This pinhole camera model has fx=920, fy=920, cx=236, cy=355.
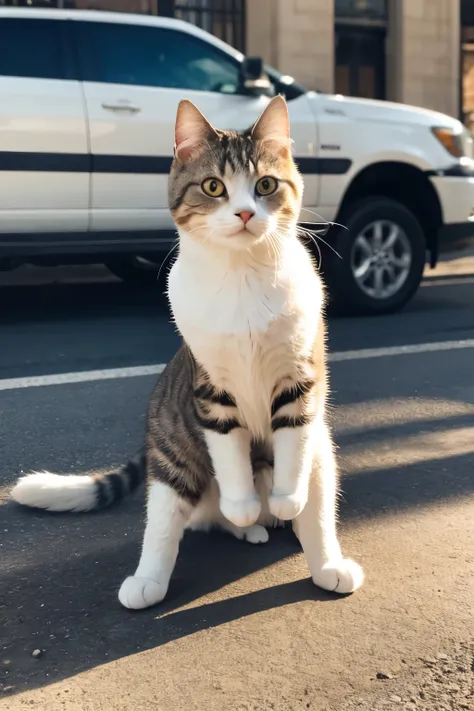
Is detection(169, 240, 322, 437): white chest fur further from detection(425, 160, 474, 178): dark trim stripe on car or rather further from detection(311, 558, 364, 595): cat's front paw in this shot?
detection(425, 160, 474, 178): dark trim stripe on car

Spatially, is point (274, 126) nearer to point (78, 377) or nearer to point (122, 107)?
A: point (78, 377)

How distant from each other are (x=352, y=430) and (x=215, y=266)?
1.84 m

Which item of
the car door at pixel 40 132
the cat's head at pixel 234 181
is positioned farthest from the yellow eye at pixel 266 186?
the car door at pixel 40 132

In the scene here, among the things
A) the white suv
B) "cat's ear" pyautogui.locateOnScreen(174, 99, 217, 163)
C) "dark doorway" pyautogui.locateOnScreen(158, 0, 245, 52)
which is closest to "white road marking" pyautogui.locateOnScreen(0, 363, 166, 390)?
the white suv

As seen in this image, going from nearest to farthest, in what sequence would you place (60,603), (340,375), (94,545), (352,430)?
(60,603) < (94,545) < (352,430) < (340,375)

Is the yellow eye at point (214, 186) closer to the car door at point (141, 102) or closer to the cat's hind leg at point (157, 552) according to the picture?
the cat's hind leg at point (157, 552)

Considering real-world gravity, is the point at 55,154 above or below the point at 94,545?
above

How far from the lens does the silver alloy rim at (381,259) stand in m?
6.91

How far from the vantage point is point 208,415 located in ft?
7.91

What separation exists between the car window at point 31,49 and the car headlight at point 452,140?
287cm

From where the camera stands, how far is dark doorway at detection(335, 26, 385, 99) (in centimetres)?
1352

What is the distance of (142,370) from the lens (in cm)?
507

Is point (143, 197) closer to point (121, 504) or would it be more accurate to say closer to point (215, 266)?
point (121, 504)

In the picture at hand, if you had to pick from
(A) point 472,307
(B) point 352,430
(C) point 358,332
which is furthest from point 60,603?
(A) point 472,307
